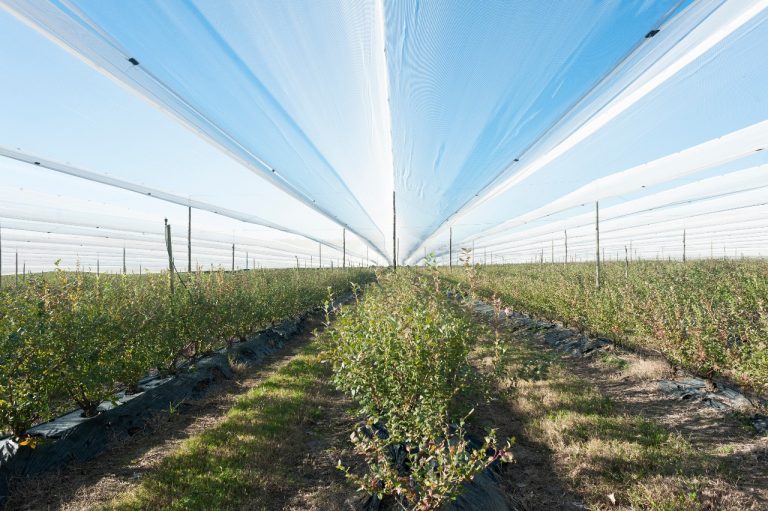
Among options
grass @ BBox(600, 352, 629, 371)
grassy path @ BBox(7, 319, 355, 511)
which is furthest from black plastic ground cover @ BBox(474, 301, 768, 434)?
grassy path @ BBox(7, 319, 355, 511)

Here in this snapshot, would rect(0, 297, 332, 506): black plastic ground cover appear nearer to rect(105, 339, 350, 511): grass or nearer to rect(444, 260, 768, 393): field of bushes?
rect(105, 339, 350, 511): grass

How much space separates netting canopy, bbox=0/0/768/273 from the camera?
9.93 feet

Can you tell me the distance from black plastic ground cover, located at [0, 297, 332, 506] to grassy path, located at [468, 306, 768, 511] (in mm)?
3689

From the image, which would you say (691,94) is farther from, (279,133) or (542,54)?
(279,133)

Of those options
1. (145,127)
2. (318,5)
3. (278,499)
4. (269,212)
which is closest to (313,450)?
(278,499)

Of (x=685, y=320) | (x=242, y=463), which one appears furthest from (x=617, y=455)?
(x=242, y=463)

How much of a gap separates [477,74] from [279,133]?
8.73 feet

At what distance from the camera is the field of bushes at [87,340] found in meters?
3.37

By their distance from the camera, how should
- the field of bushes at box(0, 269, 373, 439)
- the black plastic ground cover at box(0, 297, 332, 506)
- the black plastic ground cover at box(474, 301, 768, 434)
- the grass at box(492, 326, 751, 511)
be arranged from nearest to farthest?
1. the grass at box(492, 326, 751, 511)
2. the black plastic ground cover at box(0, 297, 332, 506)
3. the field of bushes at box(0, 269, 373, 439)
4. the black plastic ground cover at box(474, 301, 768, 434)

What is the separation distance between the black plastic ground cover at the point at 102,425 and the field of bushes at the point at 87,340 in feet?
0.64

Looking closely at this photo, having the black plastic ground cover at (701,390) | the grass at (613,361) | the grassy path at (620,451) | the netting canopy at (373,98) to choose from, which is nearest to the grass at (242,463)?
the grassy path at (620,451)

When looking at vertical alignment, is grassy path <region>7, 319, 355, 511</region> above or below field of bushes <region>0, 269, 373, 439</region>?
below

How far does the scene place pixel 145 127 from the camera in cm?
537

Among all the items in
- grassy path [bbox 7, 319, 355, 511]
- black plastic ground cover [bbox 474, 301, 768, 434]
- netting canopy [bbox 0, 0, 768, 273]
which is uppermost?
netting canopy [bbox 0, 0, 768, 273]
